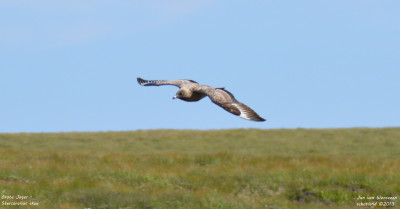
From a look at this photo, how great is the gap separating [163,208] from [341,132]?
19.3 m

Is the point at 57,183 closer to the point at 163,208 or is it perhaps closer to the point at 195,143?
the point at 163,208

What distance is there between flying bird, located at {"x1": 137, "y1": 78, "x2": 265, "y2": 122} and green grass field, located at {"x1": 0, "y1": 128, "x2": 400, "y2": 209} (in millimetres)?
2771

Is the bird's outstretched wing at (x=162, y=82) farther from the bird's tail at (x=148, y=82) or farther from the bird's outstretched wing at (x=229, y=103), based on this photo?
the bird's outstretched wing at (x=229, y=103)

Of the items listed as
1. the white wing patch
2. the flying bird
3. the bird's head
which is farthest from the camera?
the bird's head

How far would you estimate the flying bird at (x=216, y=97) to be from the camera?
11339 millimetres

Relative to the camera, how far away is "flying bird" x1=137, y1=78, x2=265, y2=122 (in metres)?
11.3

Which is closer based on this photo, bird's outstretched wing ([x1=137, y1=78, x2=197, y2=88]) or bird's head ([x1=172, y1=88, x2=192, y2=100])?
bird's head ([x1=172, y1=88, x2=192, y2=100])

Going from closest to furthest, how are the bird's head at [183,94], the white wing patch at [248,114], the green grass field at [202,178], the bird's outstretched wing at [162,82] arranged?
the white wing patch at [248,114] < the bird's head at [183,94] < the green grass field at [202,178] < the bird's outstretched wing at [162,82]

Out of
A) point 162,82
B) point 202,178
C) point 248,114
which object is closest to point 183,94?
point 248,114

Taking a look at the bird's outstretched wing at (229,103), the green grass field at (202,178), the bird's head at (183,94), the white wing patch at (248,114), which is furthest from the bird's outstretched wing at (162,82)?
the white wing patch at (248,114)

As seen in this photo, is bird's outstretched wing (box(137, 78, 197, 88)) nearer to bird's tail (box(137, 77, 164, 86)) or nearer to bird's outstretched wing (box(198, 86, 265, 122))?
bird's tail (box(137, 77, 164, 86))

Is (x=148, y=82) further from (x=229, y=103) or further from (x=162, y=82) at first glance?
(x=229, y=103)

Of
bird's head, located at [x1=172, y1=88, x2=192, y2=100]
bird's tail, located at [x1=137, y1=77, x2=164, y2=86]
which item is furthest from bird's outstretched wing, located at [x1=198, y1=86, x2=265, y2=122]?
bird's tail, located at [x1=137, y1=77, x2=164, y2=86]

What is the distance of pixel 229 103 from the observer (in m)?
12.3
